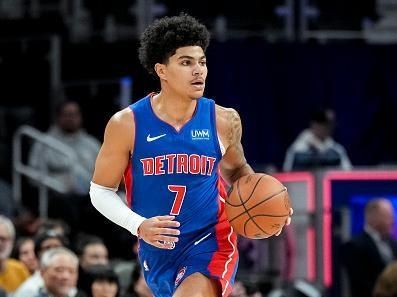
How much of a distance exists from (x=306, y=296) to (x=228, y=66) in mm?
5424

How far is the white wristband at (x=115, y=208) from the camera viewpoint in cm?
696

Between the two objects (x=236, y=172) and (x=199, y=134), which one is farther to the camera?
(x=236, y=172)

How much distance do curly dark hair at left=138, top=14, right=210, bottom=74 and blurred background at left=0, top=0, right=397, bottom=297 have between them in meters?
6.55

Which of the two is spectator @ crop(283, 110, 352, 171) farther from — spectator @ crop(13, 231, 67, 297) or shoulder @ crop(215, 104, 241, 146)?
shoulder @ crop(215, 104, 241, 146)

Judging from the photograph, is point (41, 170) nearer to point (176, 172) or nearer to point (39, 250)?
point (39, 250)

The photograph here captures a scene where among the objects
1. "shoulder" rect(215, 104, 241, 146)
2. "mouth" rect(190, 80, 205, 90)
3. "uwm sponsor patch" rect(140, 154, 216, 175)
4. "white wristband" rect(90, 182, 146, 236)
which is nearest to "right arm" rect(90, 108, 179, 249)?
"white wristband" rect(90, 182, 146, 236)

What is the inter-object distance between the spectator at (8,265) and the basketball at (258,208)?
402 cm

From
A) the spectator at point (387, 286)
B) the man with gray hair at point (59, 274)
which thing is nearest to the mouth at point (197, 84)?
the spectator at point (387, 286)

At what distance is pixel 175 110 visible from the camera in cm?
728

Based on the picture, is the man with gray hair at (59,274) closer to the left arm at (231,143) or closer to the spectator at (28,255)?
the spectator at (28,255)

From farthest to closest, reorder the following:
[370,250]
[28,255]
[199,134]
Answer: [370,250] < [28,255] < [199,134]

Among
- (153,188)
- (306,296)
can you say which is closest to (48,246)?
(306,296)

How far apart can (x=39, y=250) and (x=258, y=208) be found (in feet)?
13.8

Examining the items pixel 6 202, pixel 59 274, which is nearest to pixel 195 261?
pixel 59 274
